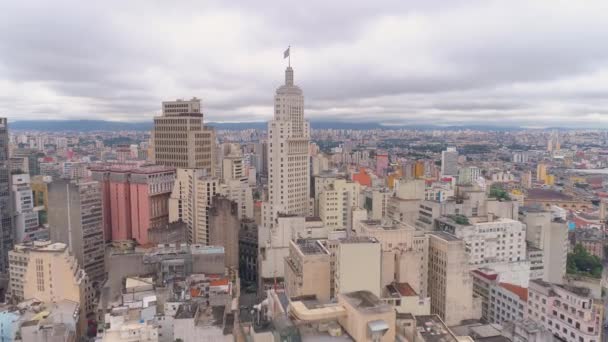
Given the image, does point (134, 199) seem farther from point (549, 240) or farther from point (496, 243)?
point (549, 240)

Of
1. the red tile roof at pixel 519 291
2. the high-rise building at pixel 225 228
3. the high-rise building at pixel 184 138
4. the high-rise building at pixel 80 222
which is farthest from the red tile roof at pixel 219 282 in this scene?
the high-rise building at pixel 184 138

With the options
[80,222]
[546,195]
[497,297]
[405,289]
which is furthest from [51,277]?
[546,195]

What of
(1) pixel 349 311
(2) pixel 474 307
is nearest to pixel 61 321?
(1) pixel 349 311

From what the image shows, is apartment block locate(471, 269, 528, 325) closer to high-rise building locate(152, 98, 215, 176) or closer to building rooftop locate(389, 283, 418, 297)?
building rooftop locate(389, 283, 418, 297)

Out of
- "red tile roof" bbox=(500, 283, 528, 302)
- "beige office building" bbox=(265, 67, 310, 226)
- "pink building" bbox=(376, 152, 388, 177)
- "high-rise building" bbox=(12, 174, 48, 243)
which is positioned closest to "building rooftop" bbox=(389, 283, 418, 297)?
"red tile roof" bbox=(500, 283, 528, 302)

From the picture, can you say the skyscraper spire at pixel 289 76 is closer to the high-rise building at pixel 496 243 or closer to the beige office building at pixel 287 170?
the beige office building at pixel 287 170

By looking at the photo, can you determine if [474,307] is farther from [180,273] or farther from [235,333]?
[180,273]

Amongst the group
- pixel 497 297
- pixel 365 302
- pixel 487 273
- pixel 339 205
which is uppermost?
pixel 339 205
